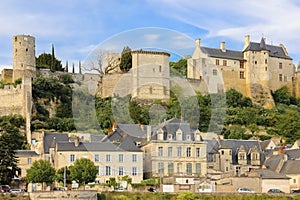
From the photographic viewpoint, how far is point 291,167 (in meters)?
50.3

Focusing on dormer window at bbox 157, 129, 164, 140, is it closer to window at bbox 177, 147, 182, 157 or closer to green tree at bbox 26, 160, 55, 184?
window at bbox 177, 147, 182, 157

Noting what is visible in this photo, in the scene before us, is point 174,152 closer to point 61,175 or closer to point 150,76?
point 150,76

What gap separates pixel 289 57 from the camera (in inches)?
3393

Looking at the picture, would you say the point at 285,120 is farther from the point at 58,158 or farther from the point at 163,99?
the point at 58,158

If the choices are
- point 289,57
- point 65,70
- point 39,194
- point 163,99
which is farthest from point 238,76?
point 39,194

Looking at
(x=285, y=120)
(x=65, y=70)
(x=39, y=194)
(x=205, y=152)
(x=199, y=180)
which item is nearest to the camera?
(x=39, y=194)

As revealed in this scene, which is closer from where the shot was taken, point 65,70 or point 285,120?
point 285,120

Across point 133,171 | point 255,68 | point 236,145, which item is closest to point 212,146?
point 236,145

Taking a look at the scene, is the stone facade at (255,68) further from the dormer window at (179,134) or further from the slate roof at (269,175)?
the slate roof at (269,175)

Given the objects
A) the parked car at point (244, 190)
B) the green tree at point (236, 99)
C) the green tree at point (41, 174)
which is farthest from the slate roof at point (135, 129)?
the green tree at point (236, 99)

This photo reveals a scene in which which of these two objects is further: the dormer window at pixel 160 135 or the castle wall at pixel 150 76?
the dormer window at pixel 160 135

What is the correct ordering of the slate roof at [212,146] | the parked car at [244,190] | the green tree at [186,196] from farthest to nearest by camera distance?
1. the slate roof at [212,146]
2. the parked car at [244,190]
3. the green tree at [186,196]

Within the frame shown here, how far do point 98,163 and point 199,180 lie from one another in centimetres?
656

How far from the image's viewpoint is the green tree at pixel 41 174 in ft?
145
